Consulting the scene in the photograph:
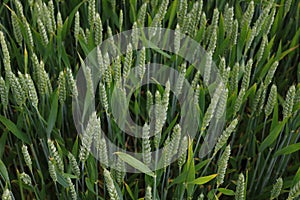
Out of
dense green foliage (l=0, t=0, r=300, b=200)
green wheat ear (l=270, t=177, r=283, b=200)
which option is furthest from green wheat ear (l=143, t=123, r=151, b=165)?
green wheat ear (l=270, t=177, r=283, b=200)

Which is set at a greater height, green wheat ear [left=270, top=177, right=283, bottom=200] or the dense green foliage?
the dense green foliage

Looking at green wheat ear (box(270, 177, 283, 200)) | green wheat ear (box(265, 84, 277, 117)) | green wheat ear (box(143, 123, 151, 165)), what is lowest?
green wheat ear (box(270, 177, 283, 200))

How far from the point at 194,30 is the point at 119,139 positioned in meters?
0.26

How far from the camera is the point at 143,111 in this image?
2.87 ft

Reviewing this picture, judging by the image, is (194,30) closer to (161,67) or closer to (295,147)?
(161,67)

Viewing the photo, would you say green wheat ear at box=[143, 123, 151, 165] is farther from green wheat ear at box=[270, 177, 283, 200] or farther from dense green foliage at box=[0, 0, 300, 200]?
green wheat ear at box=[270, 177, 283, 200]

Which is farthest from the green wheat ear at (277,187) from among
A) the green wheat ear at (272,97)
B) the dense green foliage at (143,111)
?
the green wheat ear at (272,97)

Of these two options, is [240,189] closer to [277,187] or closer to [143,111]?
[277,187]

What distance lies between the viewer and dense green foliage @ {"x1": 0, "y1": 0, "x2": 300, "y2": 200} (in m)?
0.71

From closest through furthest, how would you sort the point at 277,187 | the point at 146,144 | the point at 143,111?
the point at 146,144 → the point at 277,187 → the point at 143,111

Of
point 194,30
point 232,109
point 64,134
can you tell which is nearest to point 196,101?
point 232,109

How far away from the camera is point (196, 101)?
28.9 inches

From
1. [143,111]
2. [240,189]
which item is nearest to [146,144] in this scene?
[240,189]

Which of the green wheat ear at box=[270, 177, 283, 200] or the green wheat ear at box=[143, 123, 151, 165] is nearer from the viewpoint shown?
the green wheat ear at box=[143, 123, 151, 165]
